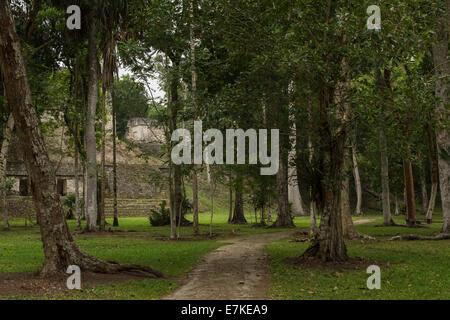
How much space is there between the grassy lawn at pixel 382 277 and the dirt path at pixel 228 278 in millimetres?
301

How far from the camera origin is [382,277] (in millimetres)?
8688

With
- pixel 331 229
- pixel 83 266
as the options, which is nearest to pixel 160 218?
pixel 331 229

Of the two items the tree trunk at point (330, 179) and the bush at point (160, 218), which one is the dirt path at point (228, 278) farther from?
the bush at point (160, 218)

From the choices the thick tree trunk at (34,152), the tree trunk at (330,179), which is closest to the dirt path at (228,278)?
the tree trunk at (330,179)

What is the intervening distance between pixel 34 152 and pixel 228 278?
4479 millimetres

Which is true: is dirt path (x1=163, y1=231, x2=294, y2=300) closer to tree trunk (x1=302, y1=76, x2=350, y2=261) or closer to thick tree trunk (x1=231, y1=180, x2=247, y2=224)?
tree trunk (x1=302, y1=76, x2=350, y2=261)

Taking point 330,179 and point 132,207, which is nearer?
point 330,179

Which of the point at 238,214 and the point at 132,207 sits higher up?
the point at 238,214

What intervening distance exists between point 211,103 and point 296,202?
25338 millimetres

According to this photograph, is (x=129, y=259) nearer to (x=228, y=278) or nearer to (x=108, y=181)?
(x=228, y=278)

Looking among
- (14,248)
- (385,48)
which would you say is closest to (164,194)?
(14,248)

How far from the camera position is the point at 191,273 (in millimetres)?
9570

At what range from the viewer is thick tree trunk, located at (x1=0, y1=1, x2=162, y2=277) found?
823 cm
